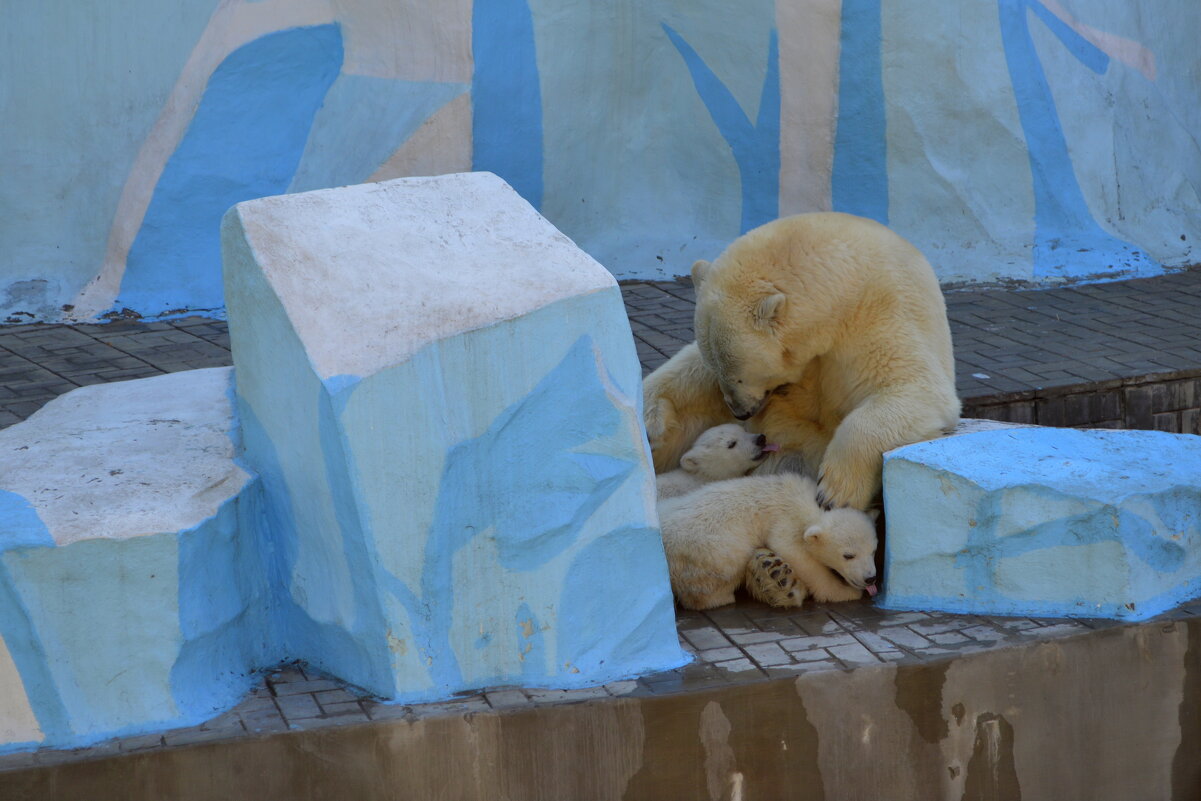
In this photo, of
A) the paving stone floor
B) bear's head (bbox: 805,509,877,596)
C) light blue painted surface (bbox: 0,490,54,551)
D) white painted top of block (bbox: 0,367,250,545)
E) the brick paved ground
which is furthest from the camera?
the brick paved ground

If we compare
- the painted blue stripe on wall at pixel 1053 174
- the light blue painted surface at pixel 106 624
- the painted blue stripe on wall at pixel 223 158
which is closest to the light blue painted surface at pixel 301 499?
the light blue painted surface at pixel 106 624

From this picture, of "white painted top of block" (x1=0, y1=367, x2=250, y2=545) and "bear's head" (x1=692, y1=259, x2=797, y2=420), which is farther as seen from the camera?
"bear's head" (x1=692, y1=259, x2=797, y2=420)

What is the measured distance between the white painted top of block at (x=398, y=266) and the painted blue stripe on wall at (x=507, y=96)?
3919 millimetres

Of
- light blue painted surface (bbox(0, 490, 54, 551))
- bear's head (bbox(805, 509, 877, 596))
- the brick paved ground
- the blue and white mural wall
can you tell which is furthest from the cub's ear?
the blue and white mural wall

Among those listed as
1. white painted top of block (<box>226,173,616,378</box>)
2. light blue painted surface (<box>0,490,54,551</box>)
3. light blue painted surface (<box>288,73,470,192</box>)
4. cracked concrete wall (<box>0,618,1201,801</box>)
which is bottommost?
cracked concrete wall (<box>0,618,1201,801</box>)

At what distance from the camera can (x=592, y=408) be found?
3473mm

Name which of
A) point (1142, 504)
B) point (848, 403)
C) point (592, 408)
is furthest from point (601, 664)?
point (1142, 504)

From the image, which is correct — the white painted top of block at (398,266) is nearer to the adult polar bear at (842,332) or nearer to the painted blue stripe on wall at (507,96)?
the adult polar bear at (842,332)

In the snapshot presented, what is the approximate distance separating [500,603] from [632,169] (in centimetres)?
505

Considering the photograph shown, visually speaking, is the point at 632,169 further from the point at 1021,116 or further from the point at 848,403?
the point at 848,403

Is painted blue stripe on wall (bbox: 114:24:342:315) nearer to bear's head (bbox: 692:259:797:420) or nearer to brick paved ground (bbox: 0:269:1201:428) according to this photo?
brick paved ground (bbox: 0:269:1201:428)

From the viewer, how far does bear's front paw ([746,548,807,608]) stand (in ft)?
13.2

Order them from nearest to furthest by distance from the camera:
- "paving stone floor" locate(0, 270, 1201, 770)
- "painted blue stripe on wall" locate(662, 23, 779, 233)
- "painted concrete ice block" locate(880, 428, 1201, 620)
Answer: "paving stone floor" locate(0, 270, 1201, 770) → "painted concrete ice block" locate(880, 428, 1201, 620) → "painted blue stripe on wall" locate(662, 23, 779, 233)

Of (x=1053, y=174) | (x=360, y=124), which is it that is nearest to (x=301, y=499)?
(x=360, y=124)
